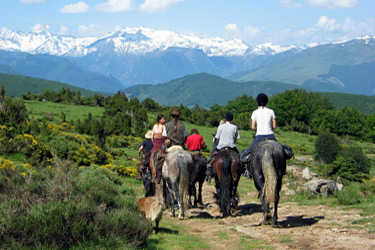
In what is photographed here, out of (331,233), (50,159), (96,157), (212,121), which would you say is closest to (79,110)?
(212,121)

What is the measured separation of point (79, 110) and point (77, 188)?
160ft

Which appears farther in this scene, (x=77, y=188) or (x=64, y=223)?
(x=77, y=188)

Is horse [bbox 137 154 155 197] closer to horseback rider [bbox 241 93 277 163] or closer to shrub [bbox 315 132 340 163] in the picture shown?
horseback rider [bbox 241 93 277 163]

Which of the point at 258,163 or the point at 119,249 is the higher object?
the point at 258,163

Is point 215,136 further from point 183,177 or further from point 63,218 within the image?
point 63,218

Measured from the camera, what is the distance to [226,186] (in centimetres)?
1253

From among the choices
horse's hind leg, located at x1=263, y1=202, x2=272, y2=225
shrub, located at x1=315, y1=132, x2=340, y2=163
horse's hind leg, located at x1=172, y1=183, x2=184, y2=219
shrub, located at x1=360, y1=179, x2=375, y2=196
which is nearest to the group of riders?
horse's hind leg, located at x1=172, y1=183, x2=184, y2=219

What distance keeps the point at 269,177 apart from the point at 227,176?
200 cm

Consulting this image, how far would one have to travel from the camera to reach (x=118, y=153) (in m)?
32.9

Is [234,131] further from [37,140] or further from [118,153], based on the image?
[118,153]

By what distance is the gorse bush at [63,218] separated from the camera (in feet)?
24.2

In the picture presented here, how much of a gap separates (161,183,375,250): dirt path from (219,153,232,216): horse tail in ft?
1.14

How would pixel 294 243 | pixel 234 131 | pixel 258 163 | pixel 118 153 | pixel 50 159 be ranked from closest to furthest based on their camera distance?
pixel 294 243, pixel 258 163, pixel 234 131, pixel 50 159, pixel 118 153

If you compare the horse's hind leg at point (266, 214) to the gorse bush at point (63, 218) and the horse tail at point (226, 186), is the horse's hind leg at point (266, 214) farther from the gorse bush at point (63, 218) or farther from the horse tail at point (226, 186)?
the gorse bush at point (63, 218)
